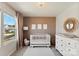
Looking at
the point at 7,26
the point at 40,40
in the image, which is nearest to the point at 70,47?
the point at 7,26

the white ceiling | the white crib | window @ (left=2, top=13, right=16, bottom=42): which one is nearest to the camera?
the white ceiling

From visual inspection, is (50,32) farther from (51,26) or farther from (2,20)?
(2,20)

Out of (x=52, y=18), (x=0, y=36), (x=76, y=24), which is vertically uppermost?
(x=52, y=18)

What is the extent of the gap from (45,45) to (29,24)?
161 centimetres

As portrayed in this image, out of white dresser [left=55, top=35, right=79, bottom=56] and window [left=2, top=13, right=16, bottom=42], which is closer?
white dresser [left=55, top=35, right=79, bottom=56]

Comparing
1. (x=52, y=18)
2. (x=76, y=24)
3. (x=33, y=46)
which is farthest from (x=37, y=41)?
(x=76, y=24)

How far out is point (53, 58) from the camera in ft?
4.16

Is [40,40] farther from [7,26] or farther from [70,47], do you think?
[70,47]

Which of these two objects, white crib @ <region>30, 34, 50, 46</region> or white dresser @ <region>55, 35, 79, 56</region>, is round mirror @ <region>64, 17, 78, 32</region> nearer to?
white dresser @ <region>55, 35, 79, 56</region>

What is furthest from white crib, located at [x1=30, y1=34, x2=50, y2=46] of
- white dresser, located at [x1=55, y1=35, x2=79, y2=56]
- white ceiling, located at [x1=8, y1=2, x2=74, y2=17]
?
white dresser, located at [x1=55, y1=35, x2=79, y2=56]

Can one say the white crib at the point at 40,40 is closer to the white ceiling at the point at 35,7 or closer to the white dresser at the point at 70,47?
the white ceiling at the point at 35,7

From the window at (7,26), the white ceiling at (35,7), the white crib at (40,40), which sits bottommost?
the white crib at (40,40)

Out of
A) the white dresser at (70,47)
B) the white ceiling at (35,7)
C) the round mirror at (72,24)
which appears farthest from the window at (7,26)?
the round mirror at (72,24)

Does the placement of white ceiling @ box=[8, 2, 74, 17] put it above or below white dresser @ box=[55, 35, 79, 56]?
above
